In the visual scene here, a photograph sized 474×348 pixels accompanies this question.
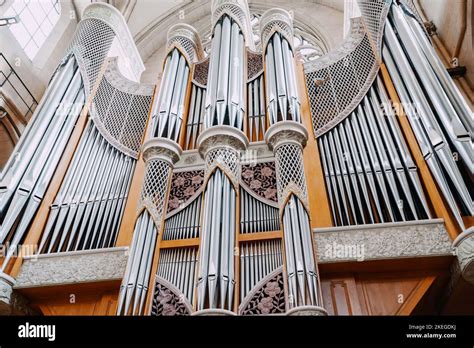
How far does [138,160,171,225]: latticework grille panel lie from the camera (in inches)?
215

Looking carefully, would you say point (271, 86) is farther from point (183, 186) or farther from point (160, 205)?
point (160, 205)

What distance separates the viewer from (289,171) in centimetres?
536

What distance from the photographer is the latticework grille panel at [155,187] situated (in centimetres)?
545

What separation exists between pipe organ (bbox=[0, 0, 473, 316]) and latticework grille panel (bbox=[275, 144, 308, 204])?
0.02 metres

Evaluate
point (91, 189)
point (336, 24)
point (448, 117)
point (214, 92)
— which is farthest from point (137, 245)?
point (336, 24)

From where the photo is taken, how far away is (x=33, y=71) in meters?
9.60

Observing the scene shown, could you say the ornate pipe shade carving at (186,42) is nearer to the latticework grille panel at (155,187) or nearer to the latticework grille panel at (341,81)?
the latticework grille panel at (341,81)

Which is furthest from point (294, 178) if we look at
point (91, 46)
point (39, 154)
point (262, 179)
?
point (91, 46)

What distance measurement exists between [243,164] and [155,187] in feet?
3.70

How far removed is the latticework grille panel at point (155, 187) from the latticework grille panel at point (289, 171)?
139 centimetres

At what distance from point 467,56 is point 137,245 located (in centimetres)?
567

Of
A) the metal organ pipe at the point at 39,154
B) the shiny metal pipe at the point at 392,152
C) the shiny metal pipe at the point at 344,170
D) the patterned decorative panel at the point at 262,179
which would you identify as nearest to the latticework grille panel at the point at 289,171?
the patterned decorative panel at the point at 262,179

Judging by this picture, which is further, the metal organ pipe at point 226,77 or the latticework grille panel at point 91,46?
the latticework grille panel at point 91,46

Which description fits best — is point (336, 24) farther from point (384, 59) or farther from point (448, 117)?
point (448, 117)
